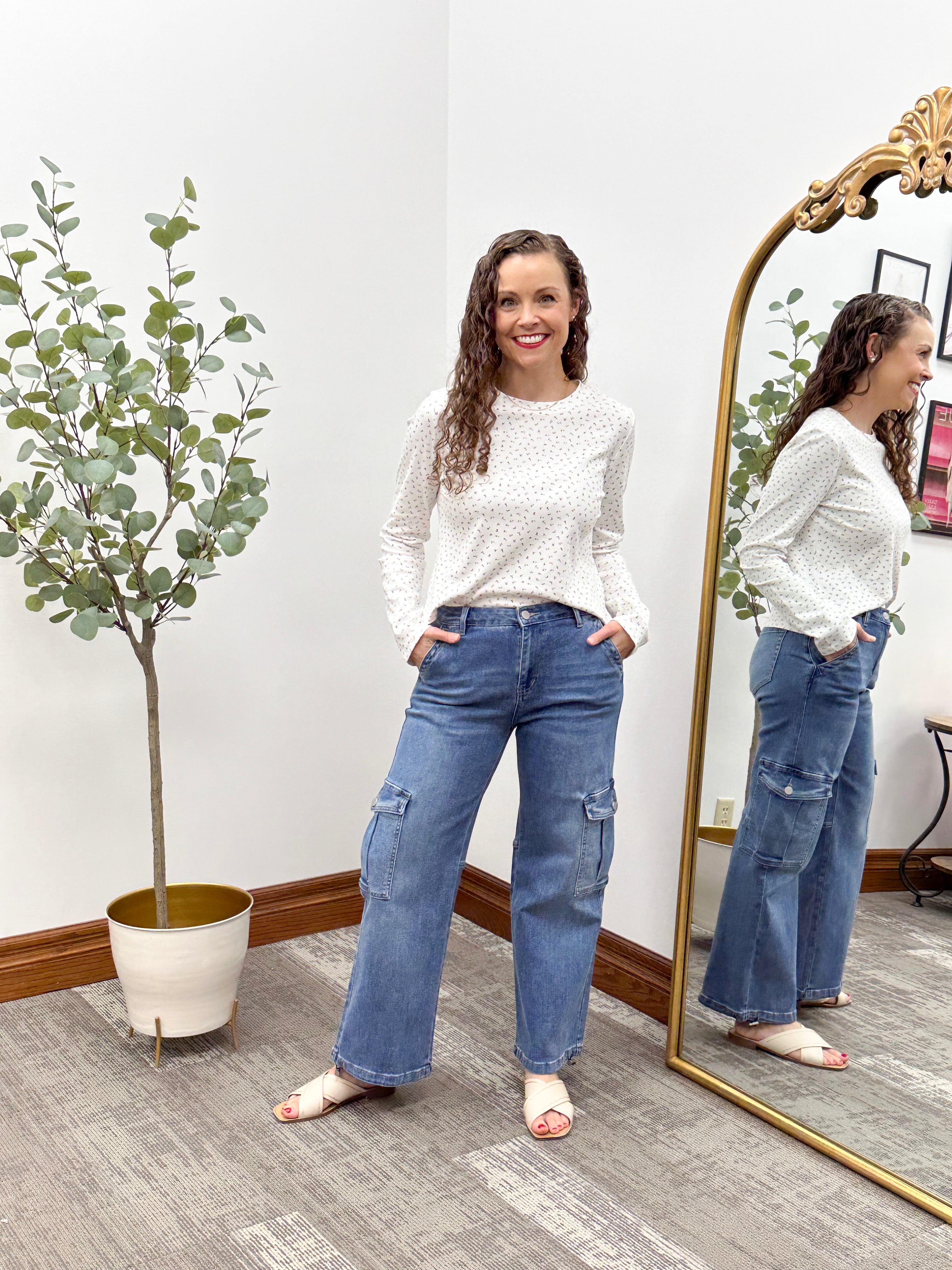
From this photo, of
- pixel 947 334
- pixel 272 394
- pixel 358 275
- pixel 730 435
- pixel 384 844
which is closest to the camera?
pixel 947 334

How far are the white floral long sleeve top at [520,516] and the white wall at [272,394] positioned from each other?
736mm

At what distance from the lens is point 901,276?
171 centimetres

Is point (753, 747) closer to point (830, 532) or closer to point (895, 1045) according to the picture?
point (830, 532)

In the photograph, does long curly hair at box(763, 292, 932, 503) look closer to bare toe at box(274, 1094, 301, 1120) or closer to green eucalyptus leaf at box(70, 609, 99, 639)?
green eucalyptus leaf at box(70, 609, 99, 639)

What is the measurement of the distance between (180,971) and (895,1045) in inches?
48.5

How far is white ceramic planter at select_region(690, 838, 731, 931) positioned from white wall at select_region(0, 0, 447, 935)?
103 cm

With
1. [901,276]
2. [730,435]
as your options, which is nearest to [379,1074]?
[730,435]

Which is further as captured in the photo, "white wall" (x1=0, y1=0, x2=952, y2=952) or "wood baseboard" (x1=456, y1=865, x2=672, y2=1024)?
"wood baseboard" (x1=456, y1=865, x2=672, y2=1024)

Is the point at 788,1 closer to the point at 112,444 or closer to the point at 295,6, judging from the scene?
the point at 295,6

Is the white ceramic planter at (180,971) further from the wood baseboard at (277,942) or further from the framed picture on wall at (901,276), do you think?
the framed picture on wall at (901,276)

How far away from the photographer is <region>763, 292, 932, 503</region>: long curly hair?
1.71 meters

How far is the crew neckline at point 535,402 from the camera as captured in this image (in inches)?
75.1

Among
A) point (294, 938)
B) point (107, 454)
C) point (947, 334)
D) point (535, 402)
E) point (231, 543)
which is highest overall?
point (947, 334)

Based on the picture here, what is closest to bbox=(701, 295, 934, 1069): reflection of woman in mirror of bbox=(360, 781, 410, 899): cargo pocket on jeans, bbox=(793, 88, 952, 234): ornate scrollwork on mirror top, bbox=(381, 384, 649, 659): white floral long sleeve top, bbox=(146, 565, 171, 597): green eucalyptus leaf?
bbox=(793, 88, 952, 234): ornate scrollwork on mirror top
